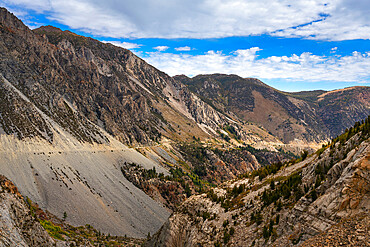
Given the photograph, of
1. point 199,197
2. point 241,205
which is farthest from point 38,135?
point 241,205

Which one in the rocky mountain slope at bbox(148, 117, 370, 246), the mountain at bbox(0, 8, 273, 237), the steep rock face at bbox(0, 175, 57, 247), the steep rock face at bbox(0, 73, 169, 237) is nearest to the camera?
the rocky mountain slope at bbox(148, 117, 370, 246)

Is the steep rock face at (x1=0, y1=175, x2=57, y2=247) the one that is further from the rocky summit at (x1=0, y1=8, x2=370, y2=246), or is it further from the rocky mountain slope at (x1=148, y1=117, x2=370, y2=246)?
the rocky mountain slope at (x1=148, y1=117, x2=370, y2=246)

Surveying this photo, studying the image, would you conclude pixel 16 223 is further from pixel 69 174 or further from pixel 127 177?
pixel 127 177

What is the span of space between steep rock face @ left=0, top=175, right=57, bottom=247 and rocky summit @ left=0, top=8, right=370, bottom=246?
0.54ft

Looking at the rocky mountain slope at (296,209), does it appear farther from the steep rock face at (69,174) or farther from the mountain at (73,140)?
the mountain at (73,140)

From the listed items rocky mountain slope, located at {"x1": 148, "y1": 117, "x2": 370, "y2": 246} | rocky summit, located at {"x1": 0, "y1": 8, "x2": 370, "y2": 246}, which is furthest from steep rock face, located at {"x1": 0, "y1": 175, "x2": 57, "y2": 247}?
rocky mountain slope, located at {"x1": 148, "y1": 117, "x2": 370, "y2": 246}

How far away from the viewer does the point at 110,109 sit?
501 feet

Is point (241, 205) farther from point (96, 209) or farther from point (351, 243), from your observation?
point (96, 209)

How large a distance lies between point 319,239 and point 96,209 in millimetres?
68735

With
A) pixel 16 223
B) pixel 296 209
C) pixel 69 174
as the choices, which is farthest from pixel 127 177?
pixel 296 209

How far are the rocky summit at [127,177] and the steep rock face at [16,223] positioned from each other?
163 millimetres

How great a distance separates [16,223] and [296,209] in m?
29.7

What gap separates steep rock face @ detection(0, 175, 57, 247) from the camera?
24.2m

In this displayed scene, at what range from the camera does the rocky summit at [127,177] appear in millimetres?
19141
